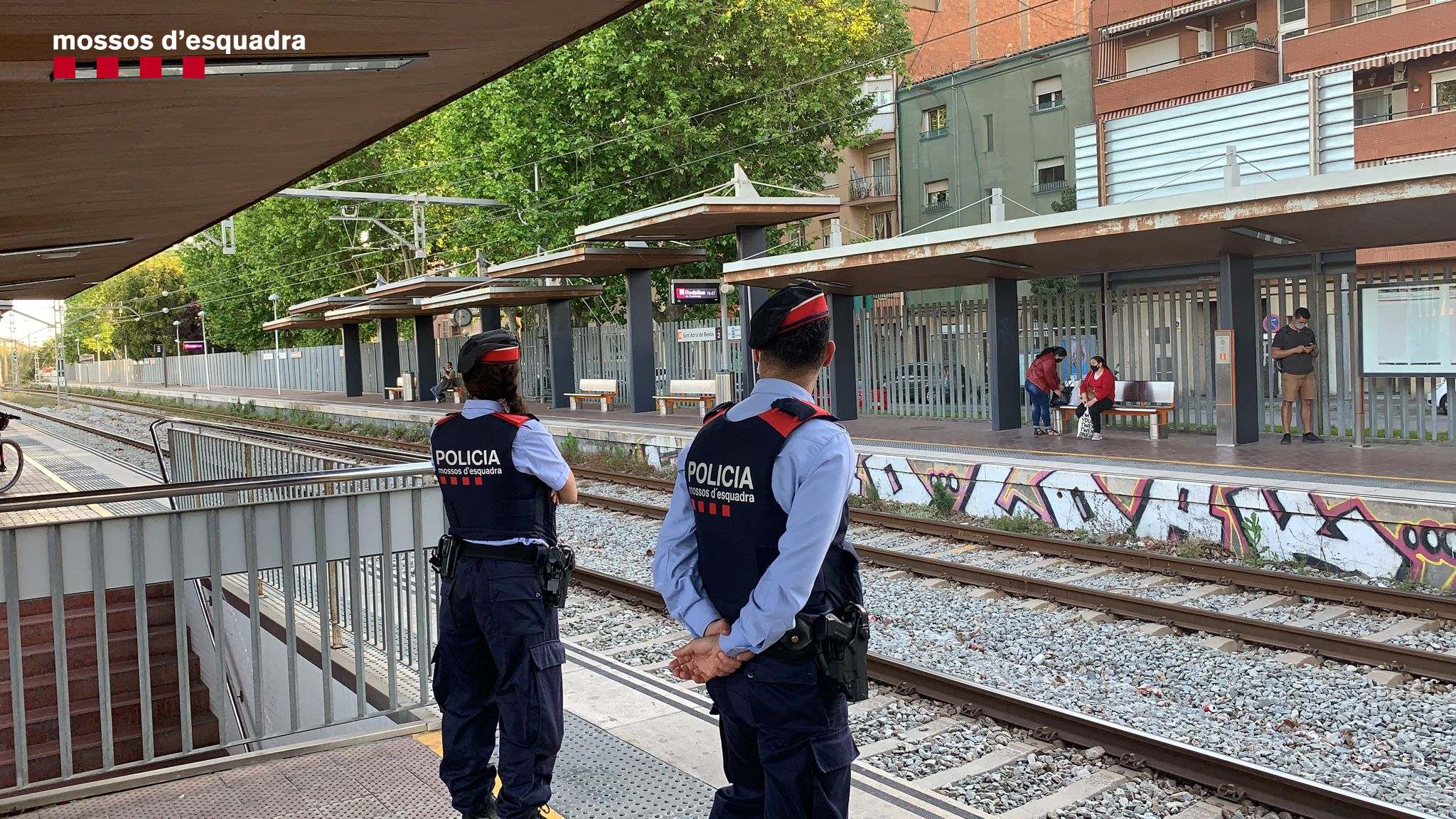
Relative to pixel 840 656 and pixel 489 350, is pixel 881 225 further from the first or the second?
pixel 840 656

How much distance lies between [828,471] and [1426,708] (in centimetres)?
521

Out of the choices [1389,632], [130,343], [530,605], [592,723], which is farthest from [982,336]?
[130,343]

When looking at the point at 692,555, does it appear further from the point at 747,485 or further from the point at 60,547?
the point at 60,547

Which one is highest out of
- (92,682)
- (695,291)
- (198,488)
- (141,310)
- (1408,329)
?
(141,310)

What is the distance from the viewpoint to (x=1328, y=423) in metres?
16.2

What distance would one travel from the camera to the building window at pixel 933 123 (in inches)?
1752

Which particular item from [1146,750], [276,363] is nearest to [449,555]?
[1146,750]

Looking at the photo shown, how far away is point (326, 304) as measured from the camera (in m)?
44.9

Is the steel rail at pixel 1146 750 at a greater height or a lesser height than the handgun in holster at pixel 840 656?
lesser

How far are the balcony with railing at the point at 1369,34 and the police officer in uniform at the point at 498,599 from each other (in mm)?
32190

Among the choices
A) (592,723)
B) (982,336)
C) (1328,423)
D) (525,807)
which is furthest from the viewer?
(982,336)

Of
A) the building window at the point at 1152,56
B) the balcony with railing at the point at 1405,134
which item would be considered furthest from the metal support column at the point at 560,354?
the balcony with railing at the point at 1405,134

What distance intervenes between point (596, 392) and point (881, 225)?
2374 cm

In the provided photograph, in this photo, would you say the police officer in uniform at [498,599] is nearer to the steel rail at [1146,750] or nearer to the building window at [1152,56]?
the steel rail at [1146,750]
